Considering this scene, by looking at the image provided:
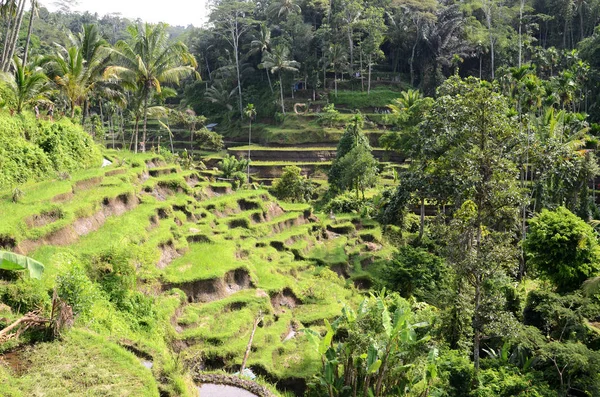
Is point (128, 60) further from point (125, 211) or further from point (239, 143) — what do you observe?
point (239, 143)

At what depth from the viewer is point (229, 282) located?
62.5 feet

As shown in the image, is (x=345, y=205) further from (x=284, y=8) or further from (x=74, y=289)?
(x=284, y=8)

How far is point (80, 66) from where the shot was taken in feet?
79.6

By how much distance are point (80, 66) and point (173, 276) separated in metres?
13.0

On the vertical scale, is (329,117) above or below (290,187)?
above

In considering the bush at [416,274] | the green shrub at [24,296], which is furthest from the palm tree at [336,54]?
the green shrub at [24,296]

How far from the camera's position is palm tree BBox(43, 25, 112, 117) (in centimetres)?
2419

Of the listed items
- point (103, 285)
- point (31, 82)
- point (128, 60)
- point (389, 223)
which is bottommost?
point (389, 223)

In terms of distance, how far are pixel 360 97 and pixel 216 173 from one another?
25.3 metres

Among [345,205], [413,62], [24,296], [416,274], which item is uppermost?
[413,62]

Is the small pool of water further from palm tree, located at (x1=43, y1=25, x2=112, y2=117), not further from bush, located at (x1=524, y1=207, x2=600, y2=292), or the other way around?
palm tree, located at (x1=43, y1=25, x2=112, y2=117)

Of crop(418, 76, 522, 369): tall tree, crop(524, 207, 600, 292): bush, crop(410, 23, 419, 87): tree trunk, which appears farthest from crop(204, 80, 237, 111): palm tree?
crop(418, 76, 522, 369): tall tree

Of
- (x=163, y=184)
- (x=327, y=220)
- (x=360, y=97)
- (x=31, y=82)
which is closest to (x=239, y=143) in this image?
(x=360, y=97)

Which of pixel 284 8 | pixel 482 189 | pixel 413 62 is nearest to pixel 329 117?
pixel 413 62
